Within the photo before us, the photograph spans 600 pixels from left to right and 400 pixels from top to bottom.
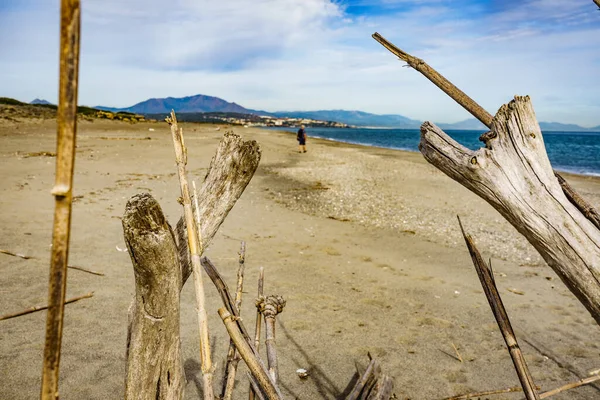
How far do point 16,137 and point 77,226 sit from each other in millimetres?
16829

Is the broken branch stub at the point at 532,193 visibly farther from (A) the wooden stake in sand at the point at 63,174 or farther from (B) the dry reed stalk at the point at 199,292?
(A) the wooden stake in sand at the point at 63,174

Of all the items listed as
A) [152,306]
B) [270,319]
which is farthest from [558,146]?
[152,306]

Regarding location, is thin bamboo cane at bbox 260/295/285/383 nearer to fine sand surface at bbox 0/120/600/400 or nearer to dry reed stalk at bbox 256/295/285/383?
dry reed stalk at bbox 256/295/285/383

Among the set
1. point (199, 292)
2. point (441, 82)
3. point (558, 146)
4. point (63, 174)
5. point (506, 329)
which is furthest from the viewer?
point (558, 146)

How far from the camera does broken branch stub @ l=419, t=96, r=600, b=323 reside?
1535 millimetres

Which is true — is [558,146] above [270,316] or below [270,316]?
above

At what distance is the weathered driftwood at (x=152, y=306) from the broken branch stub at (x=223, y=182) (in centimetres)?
32

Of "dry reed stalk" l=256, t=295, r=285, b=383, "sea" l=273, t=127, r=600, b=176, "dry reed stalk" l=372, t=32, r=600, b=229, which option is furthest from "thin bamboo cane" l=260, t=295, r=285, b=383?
"sea" l=273, t=127, r=600, b=176

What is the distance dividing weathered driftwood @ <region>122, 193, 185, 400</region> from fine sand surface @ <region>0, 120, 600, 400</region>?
2.61 meters

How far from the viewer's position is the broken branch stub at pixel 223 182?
6.47 ft

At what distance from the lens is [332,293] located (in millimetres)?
6516

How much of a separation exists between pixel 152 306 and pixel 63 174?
105cm

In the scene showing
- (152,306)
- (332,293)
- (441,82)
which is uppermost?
(441,82)

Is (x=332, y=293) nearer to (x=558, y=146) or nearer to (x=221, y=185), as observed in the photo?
(x=221, y=185)
